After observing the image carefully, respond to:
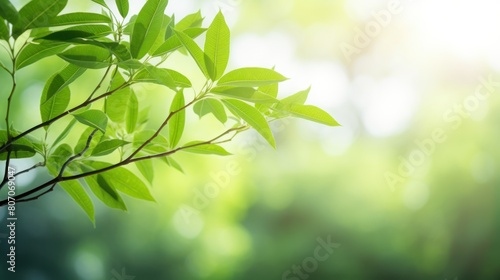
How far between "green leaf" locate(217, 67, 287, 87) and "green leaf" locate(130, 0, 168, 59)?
0.08 metres

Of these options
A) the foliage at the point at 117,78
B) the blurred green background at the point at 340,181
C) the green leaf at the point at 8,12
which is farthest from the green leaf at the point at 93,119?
the blurred green background at the point at 340,181

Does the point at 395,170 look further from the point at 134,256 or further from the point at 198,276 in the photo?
the point at 134,256

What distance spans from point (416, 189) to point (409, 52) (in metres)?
1.49

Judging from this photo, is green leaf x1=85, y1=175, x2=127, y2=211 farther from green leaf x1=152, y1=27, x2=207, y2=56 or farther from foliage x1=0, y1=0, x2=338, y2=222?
green leaf x1=152, y1=27, x2=207, y2=56

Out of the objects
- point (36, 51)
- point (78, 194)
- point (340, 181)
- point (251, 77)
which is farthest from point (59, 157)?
point (340, 181)

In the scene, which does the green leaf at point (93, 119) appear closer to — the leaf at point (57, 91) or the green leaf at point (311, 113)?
the leaf at point (57, 91)

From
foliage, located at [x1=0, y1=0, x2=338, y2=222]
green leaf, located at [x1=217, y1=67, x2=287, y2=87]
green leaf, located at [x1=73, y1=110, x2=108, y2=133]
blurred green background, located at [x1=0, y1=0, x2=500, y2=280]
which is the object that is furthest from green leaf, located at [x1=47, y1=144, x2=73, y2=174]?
blurred green background, located at [x1=0, y1=0, x2=500, y2=280]

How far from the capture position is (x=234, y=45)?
200 inches

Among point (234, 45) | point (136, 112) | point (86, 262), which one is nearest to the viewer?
point (136, 112)

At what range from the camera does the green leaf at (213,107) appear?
0.56 meters

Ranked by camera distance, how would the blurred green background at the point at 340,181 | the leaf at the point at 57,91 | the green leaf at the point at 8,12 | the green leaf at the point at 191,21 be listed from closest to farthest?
the green leaf at the point at 8,12 < the leaf at the point at 57,91 < the green leaf at the point at 191,21 < the blurred green background at the point at 340,181

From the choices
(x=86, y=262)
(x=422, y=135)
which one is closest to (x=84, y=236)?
(x=86, y=262)

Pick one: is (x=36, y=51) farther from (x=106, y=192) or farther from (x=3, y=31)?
(x=106, y=192)

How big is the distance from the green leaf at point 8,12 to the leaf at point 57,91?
0.09 m
